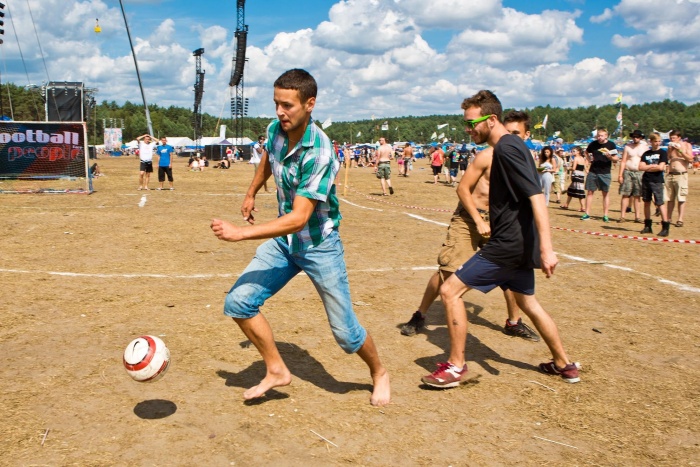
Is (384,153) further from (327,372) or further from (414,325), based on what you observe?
(327,372)

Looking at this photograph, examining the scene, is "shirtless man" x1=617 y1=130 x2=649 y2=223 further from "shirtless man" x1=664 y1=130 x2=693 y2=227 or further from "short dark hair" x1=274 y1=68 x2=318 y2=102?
"short dark hair" x1=274 y1=68 x2=318 y2=102

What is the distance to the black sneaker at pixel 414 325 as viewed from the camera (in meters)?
5.40

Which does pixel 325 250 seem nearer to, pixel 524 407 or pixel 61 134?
pixel 524 407

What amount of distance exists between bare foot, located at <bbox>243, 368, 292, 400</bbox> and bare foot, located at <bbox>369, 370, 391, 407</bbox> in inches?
23.5

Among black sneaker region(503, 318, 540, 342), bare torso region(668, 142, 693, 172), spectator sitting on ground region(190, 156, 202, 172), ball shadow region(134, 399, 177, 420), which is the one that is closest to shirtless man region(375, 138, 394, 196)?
bare torso region(668, 142, 693, 172)

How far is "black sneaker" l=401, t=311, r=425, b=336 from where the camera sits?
5402 mm

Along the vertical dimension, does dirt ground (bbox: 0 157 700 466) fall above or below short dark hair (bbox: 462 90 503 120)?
below

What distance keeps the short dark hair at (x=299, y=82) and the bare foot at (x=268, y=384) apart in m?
1.86


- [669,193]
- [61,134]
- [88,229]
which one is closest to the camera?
[88,229]

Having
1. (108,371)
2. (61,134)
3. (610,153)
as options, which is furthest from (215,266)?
(61,134)

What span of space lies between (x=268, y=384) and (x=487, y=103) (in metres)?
2.58

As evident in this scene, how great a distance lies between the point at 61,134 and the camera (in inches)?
736

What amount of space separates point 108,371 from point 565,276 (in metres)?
5.84

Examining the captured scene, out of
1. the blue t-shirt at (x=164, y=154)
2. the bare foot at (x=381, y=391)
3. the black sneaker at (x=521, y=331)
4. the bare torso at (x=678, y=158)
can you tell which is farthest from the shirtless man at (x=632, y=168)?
the blue t-shirt at (x=164, y=154)
